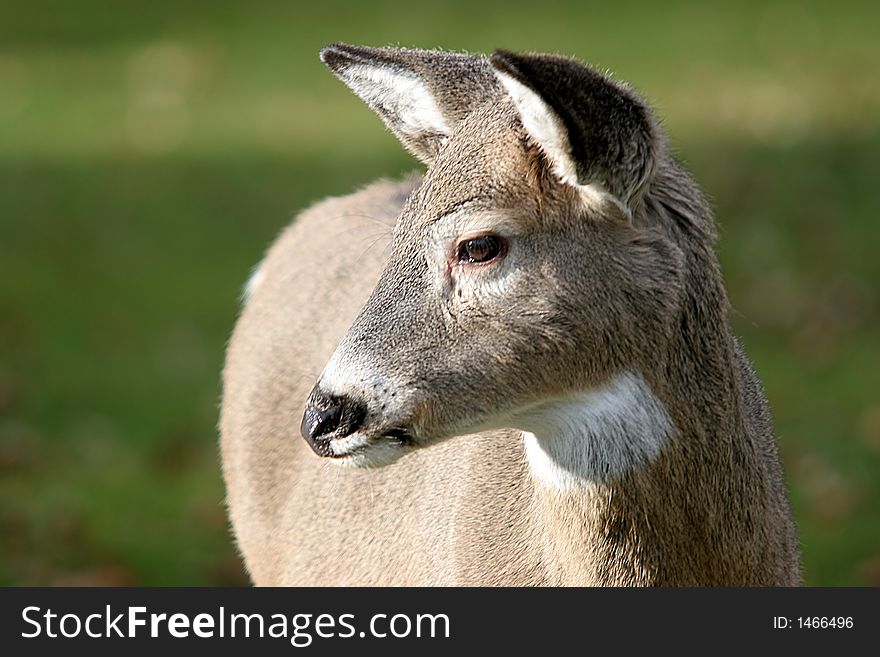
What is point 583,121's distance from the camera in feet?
11.6

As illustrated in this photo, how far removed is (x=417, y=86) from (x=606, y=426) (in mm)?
1131

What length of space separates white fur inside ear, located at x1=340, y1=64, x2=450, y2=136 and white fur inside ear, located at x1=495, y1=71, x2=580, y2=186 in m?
0.60

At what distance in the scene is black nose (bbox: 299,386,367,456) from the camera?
3713 millimetres

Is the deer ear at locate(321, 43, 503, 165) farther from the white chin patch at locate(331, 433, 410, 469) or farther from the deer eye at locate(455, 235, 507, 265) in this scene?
the white chin patch at locate(331, 433, 410, 469)

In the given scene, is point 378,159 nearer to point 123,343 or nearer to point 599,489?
point 123,343

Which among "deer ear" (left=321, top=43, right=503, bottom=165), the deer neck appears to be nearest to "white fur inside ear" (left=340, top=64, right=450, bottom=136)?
"deer ear" (left=321, top=43, right=503, bottom=165)

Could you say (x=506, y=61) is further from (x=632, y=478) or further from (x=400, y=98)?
(x=632, y=478)

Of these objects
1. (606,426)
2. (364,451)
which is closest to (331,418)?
(364,451)

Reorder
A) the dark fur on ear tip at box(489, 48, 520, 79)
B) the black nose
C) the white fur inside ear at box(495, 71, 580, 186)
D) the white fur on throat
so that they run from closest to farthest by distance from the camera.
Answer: the dark fur on ear tip at box(489, 48, 520, 79) < the white fur inside ear at box(495, 71, 580, 186) < the black nose < the white fur on throat

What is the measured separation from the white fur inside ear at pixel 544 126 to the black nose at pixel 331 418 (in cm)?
74

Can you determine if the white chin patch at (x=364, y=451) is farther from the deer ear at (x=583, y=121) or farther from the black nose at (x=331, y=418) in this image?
the deer ear at (x=583, y=121)

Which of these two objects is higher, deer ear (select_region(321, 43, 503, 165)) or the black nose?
deer ear (select_region(321, 43, 503, 165))

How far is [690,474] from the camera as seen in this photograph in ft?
12.9

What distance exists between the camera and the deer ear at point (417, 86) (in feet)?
14.0
